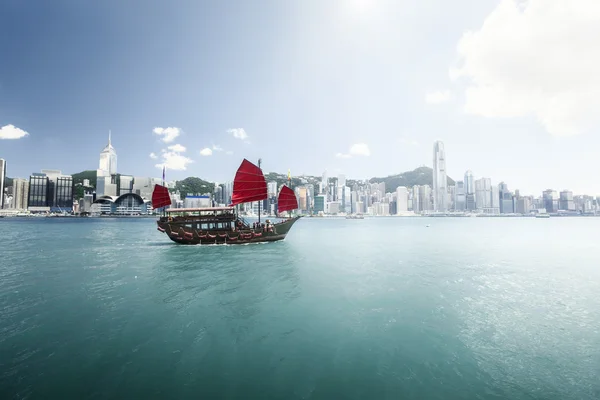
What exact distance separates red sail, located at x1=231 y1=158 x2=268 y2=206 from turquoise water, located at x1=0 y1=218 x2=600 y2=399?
1783 centimetres

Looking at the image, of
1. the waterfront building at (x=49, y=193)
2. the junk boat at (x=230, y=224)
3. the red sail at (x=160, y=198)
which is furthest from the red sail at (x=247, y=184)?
the waterfront building at (x=49, y=193)

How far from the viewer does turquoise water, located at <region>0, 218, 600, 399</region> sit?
20.2 feet

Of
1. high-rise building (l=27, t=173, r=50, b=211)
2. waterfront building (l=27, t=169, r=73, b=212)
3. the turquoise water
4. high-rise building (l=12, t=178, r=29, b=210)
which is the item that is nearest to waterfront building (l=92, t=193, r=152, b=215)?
waterfront building (l=27, t=169, r=73, b=212)

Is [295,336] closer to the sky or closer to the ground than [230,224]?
closer to the ground

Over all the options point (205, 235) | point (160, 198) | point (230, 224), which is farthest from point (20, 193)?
point (230, 224)

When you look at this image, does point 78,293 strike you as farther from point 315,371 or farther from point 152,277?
point 315,371

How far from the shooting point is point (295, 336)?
8758mm

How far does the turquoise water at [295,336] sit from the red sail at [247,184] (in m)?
17.8

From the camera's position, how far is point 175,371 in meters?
6.59

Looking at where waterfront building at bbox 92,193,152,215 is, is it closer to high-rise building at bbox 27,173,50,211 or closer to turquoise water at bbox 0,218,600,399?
high-rise building at bbox 27,173,50,211

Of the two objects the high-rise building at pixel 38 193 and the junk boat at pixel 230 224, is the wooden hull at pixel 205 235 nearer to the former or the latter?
the junk boat at pixel 230 224

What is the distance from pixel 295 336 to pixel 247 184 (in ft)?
91.5

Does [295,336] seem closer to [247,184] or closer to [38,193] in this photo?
[247,184]

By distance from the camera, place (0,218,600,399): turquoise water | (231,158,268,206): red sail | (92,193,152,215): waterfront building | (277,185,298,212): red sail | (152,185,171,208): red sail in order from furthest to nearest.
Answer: (92,193,152,215): waterfront building, (152,185,171,208): red sail, (277,185,298,212): red sail, (231,158,268,206): red sail, (0,218,600,399): turquoise water
